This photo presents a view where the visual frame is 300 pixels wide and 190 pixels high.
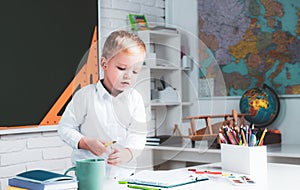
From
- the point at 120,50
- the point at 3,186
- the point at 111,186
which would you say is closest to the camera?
the point at 120,50

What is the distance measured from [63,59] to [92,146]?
1.64m

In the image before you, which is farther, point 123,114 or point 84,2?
point 84,2

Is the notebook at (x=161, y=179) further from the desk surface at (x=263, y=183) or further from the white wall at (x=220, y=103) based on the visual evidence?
the white wall at (x=220, y=103)

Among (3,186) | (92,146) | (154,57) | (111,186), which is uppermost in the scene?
(154,57)

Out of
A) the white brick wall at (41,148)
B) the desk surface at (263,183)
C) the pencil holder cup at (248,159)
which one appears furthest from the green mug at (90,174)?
the white brick wall at (41,148)

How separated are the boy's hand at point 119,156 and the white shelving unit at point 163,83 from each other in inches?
3.3

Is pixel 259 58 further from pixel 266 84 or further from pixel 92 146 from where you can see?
pixel 92 146

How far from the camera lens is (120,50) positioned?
1259 mm

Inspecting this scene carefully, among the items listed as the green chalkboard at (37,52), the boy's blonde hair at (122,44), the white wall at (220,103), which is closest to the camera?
the boy's blonde hair at (122,44)

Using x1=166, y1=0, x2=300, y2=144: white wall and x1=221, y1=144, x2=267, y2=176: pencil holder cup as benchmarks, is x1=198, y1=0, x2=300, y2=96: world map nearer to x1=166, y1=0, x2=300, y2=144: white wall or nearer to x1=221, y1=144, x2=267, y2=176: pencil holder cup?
x1=166, y1=0, x2=300, y2=144: white wall

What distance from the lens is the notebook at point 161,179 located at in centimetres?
139

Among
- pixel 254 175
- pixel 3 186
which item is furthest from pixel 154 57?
pixel 3 186

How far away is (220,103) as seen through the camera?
163cm

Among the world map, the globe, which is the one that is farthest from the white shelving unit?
the world map
